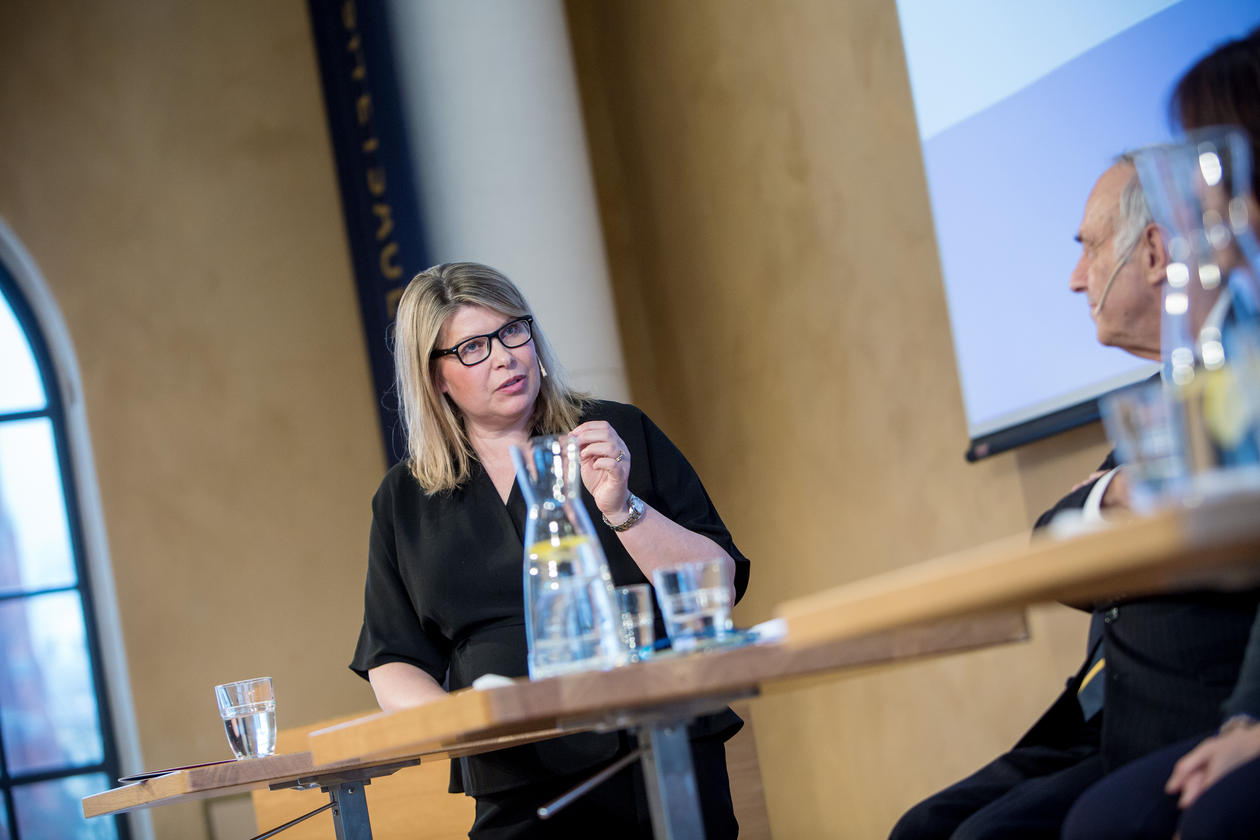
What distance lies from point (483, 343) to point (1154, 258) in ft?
3.10

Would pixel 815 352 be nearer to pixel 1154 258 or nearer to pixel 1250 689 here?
pixel 1154 258

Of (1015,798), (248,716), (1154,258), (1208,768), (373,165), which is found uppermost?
(373,165)

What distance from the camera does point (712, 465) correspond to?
407 centimetres

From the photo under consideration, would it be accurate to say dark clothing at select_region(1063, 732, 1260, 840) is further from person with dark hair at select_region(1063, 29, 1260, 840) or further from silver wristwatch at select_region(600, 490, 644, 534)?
silver wristwatch at select_region(600, 490, 644, 534)

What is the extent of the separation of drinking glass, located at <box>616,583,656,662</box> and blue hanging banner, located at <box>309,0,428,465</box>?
2506 mm

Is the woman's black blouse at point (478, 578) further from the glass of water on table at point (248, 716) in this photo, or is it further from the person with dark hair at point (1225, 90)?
the person with dark hair at point (1225, 90)

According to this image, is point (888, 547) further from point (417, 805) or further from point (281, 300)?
point (281, 300)

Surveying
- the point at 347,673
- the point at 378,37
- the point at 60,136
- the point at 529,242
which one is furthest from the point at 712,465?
the point at 60,136

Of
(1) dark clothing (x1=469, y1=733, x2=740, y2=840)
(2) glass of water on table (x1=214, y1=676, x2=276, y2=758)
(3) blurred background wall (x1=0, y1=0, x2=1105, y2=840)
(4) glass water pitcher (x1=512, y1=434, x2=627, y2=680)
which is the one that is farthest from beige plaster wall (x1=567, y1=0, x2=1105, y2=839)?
(4) glass water pitcher (x1=512, y1=434, x2=627, y2=680)

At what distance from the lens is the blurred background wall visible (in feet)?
10.7

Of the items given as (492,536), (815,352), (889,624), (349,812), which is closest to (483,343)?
(492,536)

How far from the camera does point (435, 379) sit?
204cm

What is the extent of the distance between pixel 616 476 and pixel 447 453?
1.63 ft

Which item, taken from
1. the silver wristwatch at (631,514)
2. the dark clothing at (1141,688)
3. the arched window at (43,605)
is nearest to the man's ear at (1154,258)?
the dark clothing at (1141,688)
